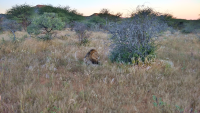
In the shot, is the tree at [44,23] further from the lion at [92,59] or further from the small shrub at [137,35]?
the small shrub at [137,35]

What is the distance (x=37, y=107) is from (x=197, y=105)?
282 cm

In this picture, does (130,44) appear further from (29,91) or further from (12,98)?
(12,98)

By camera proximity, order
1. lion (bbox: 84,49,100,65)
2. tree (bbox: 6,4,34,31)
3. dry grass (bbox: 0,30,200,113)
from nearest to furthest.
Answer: dry grass (bbox: 0,30,200,113) < lion (bbox: 84,49,100,65) < tree (bbox: 6,4,34,31)

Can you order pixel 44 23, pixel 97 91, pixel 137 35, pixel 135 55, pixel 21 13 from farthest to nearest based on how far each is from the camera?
pixel 21 13
pixel 44 23
pixel 137 35
pixel 135 55
pixel 97 91

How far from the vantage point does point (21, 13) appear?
22578 millimetres

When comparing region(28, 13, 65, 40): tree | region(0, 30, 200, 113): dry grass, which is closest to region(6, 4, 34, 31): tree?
region(28, 13, 65, 40): tree

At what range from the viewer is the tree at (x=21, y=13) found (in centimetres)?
2167

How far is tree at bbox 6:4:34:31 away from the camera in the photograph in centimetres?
2167

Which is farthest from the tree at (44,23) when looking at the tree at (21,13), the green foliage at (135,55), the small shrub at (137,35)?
the tree at (21,13)

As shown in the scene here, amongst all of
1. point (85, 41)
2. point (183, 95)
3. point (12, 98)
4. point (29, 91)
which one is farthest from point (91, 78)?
point (85, 41)

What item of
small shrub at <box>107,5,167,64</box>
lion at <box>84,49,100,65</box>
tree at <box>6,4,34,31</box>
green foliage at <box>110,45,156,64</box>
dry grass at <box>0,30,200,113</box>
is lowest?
dry grass at <box>0,30,200,113</box>

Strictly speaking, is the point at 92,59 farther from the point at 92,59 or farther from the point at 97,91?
the point at 97,91

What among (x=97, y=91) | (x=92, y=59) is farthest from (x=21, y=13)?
(x=97, y=91)

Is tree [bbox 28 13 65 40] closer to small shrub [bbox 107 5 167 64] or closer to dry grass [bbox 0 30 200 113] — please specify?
dry grass [bbox 0 30 200 113]
